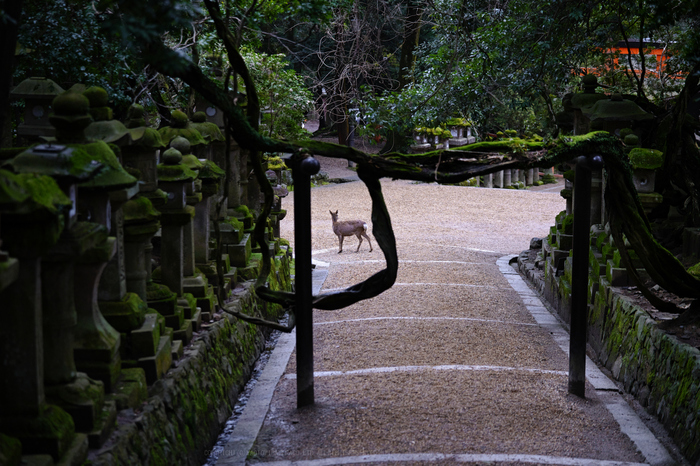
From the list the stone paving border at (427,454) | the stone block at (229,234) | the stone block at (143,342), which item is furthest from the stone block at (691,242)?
the stone block at (143,342)

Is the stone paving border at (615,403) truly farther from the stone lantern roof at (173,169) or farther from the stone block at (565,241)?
the stone lantern roof at (173,169)

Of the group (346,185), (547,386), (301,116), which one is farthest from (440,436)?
(346,185)

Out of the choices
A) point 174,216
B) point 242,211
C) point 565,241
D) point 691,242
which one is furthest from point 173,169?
point 565,241

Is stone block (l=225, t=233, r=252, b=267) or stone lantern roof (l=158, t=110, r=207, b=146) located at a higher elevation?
stone lantern roof (l=158, t=110, r=207, b=146)

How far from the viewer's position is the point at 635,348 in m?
6.41

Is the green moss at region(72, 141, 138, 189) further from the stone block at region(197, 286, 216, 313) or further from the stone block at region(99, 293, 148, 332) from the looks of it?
the stone block at region(197, 286, 216, 313)

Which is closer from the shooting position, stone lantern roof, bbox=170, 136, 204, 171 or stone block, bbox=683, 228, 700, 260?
stone lantern roof, bbox=170, 136, 204, 171

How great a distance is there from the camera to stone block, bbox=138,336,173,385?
4.59 metres

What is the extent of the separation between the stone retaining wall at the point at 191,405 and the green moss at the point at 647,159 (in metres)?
4.10

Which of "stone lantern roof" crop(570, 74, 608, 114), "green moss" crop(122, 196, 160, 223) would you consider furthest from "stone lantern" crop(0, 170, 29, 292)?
"stone lantern roof" crop(570, 74, 608, 114)

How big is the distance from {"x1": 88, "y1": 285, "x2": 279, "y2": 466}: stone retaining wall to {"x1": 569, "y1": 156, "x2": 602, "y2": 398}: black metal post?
2786 mm

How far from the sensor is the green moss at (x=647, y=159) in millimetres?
7492

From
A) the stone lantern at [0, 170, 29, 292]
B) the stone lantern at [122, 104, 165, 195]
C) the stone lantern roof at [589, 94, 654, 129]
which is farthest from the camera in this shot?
the stone lantern roof at [589, 94, 654, 129]

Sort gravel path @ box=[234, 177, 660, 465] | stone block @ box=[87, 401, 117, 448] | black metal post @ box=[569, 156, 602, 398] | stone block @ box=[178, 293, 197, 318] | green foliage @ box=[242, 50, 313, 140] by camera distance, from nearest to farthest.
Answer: stone block @ box=[87, 401, 117, 448] < gravel path @ box=[234, 177, 660, 465] < stone block @ box=[178, 293, 197, 318] < black metal post @ box=[569, 156, 602, 398] < green foliage @ box=[242, 50, 313, 140]
